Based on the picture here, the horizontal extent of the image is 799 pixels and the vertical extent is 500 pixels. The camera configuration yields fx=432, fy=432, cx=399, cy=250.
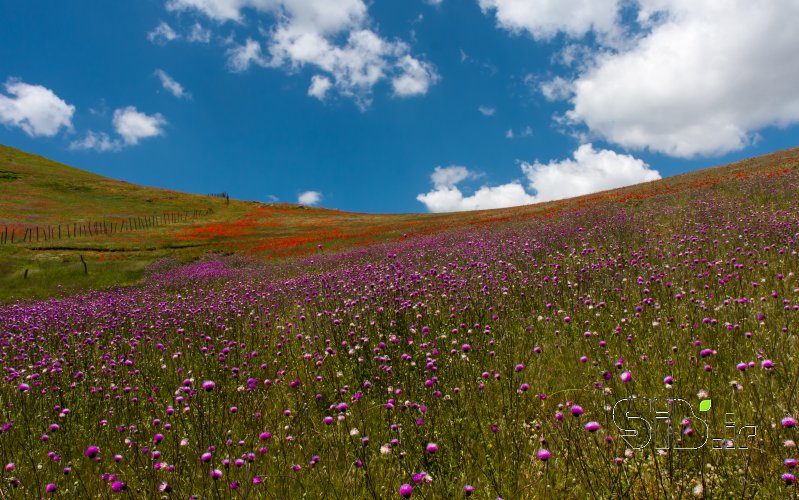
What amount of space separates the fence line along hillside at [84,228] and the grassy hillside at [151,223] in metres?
0.18

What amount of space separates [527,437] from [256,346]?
500 cm

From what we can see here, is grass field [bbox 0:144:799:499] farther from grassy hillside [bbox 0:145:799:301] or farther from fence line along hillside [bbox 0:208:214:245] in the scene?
fence line along hillside [bbox 0:208:214:245]

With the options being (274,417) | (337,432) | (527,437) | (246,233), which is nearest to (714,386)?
(527,437)

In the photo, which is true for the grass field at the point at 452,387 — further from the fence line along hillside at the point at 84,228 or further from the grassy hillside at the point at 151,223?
the fence line along hillside at the point at 84,228

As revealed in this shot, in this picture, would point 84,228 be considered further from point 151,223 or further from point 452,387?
point 452,387

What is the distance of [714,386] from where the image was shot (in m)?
3.95

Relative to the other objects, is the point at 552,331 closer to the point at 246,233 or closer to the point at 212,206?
the point at 246,233

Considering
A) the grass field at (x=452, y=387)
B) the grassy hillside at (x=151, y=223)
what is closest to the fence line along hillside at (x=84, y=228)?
the grassy hillside at (x=151, y=223)

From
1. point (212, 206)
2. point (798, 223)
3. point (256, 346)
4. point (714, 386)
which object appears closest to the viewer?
point (714, 386)

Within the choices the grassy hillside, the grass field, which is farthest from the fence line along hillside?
the grass field

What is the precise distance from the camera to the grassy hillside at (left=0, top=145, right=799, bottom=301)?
30.5 metres

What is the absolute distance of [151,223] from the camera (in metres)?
72.8

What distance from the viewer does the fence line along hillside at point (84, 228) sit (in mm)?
53188

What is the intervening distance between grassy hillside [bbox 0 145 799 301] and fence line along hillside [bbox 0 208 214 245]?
184 millimetres
